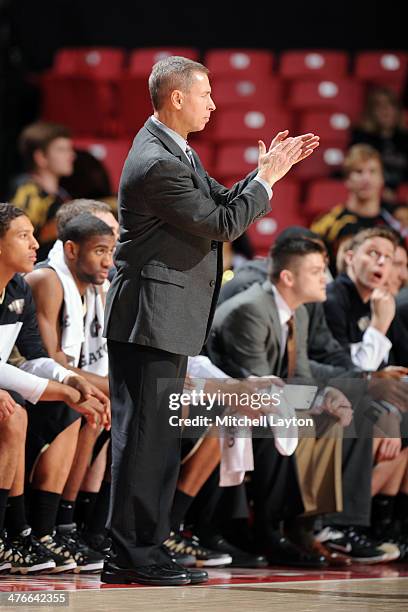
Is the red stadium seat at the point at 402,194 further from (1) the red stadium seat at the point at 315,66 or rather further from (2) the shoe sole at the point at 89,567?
(2) the shoe sole at the point at 89,567

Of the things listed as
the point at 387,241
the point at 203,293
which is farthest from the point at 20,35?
the point at 203,293

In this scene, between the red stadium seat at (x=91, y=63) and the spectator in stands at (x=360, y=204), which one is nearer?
the spectator in stands at (x=360, y=204)

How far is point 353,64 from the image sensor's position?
34.1 feet

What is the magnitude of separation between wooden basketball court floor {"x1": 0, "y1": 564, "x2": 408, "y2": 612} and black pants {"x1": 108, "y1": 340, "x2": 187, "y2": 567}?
163 mm

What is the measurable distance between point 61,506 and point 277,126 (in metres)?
5.51

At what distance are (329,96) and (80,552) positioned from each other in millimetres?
6006

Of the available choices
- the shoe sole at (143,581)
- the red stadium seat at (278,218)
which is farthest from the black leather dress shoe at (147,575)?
the red stadium seat at (278,218)

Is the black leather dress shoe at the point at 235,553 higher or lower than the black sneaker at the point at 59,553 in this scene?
lower

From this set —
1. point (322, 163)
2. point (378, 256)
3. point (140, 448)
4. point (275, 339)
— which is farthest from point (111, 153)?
point (140, 448)

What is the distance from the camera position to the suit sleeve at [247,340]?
4887 millimetres

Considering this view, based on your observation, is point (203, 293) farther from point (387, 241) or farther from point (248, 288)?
point (387, 241)

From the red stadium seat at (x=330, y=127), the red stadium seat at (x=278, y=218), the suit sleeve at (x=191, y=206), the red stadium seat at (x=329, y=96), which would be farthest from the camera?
the red stadium seat at (x=329, y=96)

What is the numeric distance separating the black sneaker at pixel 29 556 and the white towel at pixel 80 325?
28.5 inches

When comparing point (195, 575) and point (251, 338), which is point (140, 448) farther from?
point (251, 338)
